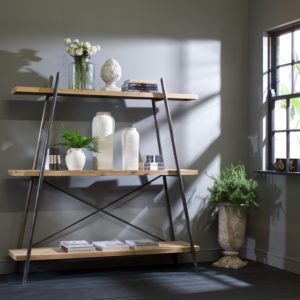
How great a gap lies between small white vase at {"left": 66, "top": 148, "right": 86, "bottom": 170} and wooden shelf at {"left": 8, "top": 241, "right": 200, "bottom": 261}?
646 millimetres

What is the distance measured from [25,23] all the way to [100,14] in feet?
2.08

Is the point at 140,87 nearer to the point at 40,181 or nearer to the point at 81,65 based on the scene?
the point at 81,65

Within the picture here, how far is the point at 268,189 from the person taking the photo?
16.4 feet

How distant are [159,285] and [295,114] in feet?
6.13

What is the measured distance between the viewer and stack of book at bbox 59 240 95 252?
430 cm

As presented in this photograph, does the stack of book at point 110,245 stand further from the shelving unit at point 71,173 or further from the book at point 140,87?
the book at point 140,87

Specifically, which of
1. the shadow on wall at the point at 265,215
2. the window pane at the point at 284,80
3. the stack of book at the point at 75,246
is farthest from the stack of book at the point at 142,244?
the window pane at the point at 284,80

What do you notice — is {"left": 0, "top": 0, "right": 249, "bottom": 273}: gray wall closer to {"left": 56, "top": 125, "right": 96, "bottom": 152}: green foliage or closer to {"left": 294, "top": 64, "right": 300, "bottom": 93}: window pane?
{"left": 56, "top": 125, "right": 96, "bottom": 152}: green foliage

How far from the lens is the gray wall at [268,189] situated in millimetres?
4703

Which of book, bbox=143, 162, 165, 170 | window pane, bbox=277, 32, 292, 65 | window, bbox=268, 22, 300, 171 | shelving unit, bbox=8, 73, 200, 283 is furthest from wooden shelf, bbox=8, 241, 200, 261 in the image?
window pane, bbox=277, 32, 292, 65

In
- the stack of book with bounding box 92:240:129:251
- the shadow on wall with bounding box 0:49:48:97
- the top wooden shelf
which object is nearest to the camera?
the top wooden shelf

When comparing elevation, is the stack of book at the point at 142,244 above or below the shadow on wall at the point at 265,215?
below

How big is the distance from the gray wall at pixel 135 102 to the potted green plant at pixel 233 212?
0.89 feet

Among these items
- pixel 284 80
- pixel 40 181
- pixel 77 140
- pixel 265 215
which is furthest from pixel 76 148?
pixel 284 80
